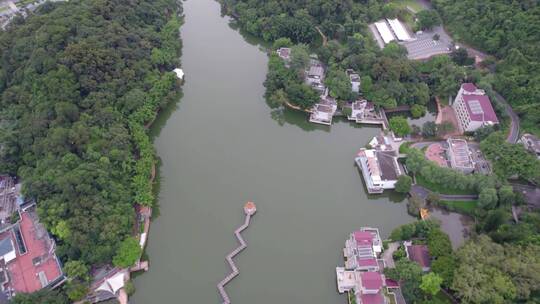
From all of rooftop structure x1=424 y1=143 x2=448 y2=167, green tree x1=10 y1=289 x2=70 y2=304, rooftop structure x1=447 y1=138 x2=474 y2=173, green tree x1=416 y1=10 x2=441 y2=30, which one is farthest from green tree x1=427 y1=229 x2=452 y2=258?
green tree x1=416 y1=10 x2=441 y2=30

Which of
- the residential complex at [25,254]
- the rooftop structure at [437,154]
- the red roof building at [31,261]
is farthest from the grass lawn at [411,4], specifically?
the red roof building at [31,261]

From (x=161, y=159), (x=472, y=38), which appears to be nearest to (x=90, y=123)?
(x=161, y=159)

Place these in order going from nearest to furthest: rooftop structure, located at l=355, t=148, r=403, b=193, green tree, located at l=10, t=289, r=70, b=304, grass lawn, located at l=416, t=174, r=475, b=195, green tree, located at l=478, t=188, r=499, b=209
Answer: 1. green tree, located at l=10, t=289, r=70, b=304
2. green tree, located at l=478, t=188, r=499, b=209
3. grass lawn, located at l=416, t=174, r=475, b=195
4. rooftop structure, located at l=355, t=148, r=403, b=193

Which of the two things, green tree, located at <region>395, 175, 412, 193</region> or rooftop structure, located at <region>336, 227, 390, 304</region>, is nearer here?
rooftop structure, located at <region>336, 227, 390, 304</region>

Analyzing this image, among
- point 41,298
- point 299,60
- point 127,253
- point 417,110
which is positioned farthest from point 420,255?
point 41,298

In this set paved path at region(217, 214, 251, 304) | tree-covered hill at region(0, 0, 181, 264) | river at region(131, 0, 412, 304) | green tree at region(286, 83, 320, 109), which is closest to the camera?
paved path at region(217, 214, 251, 304)

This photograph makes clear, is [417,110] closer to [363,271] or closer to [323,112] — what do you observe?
[323,112]

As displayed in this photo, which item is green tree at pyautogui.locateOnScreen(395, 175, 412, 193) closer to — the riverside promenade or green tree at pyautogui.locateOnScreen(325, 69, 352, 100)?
green tree at pyautogui.locateOnScreen(325, 69, 352, 100)

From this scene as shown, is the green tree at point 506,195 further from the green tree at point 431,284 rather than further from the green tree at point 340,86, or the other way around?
the green tree at point 340,86
